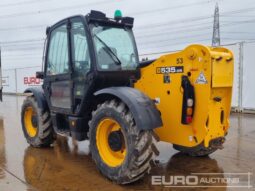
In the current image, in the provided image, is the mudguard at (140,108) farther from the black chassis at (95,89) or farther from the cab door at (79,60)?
the cab door at (79,60)

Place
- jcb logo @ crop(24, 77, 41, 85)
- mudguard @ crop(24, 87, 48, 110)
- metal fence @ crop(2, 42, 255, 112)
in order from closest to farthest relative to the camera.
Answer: mudguard @ crop(24, 87, 48, 110), metal fence @ crop(2, 42, 255, 112), jcb logo @ crop(24, 77, 41, 85)

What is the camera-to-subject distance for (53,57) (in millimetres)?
5914

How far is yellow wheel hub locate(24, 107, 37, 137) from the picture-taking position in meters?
6.61

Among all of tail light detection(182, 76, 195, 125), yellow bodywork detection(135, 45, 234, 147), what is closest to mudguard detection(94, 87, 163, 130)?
tail light detection(182, 76, 195, 125)

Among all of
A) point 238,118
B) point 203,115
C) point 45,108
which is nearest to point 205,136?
point 203,115

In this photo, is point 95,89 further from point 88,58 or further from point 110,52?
point 110,52

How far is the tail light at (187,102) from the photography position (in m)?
4.28

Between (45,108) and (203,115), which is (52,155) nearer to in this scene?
(45,108)

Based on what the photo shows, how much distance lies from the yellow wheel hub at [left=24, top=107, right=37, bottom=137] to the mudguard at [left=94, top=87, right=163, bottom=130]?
2.91m

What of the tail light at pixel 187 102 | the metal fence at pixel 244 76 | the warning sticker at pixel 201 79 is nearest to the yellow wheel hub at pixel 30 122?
the tail light at pixel 187 102

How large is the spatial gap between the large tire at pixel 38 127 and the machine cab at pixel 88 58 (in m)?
0.40

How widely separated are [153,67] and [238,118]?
580 cm

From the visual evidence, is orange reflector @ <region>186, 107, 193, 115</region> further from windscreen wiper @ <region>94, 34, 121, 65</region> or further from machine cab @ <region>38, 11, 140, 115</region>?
windscreen wiper @ <region>94, 34, 121, 65</region>

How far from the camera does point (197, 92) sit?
430 centimetres
